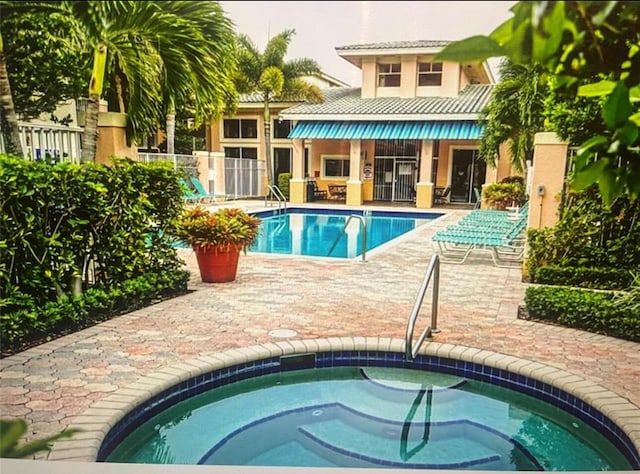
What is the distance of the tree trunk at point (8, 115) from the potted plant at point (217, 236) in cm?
220

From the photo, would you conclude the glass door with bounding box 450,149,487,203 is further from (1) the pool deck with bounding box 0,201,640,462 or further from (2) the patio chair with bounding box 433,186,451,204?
(1) the pool deck with bounding box 0,201,640,462

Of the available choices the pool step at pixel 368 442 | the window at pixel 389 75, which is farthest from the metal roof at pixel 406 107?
the pool step at pixel 368 442

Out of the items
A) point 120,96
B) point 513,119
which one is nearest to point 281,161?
point 120,96

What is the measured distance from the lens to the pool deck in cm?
329

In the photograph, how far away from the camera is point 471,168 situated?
7000mm

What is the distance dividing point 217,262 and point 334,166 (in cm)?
203

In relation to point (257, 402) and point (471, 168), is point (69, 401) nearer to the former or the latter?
point (257, 402)

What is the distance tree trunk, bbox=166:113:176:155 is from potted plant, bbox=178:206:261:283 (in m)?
0.83

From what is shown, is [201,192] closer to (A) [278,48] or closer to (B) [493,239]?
(A) [278,48]

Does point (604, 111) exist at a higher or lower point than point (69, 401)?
higher

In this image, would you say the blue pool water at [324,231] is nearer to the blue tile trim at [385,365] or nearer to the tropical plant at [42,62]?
the blue tile trim at [385,365]

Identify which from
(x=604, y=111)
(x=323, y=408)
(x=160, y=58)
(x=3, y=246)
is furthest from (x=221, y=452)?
(x=604, y=111)

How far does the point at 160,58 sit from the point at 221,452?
2693 millimetres

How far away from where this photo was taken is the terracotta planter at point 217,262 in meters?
5.82
